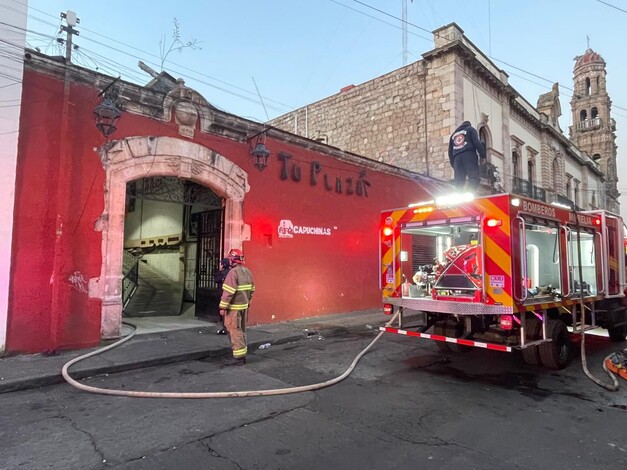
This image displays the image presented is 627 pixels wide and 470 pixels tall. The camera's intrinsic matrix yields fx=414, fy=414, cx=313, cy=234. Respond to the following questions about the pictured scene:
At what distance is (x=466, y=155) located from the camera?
8.16 meters

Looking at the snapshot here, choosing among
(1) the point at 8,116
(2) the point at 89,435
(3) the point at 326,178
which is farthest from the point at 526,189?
(2) the point at 89,435

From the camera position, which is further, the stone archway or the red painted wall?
the stone archway

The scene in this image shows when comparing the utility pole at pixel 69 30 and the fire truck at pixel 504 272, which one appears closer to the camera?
the fire truck at pixel 504 272

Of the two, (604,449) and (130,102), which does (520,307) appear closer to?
(604,449)

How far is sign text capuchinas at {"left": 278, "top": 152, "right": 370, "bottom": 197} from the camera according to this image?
10.9 meters

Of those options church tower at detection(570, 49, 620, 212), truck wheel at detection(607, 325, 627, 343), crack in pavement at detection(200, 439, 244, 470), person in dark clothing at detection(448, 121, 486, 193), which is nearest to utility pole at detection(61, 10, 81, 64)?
crack in pavement at detection(200, 439, 244, 470)

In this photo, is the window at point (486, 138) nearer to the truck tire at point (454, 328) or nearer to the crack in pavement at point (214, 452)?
the truck tire at point (454, 328)

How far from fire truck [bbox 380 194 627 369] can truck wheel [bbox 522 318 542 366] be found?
14 mm

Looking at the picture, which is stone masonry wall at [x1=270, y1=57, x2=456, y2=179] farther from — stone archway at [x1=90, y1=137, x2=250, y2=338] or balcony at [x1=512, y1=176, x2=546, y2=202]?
stone archway at [x1=90, y1=137, x2=250, y2=338]

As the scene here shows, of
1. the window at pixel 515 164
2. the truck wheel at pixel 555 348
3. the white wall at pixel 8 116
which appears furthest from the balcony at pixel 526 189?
the white wall at pixel 8 116

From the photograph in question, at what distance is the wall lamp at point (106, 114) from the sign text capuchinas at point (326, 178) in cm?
424

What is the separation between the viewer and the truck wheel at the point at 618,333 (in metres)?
8.36

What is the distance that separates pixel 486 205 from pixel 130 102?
6729 millimetres

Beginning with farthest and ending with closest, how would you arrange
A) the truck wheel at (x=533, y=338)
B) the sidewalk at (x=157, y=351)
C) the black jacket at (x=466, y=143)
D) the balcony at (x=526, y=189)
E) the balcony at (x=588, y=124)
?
the balcony at (x=588, y=124) → the balcony at (x=526, y=189) → the black jacket at (x=466, y=143) → the truck wheel at (x=533, y=338) → the sidewalk at (x=157, y=351)
